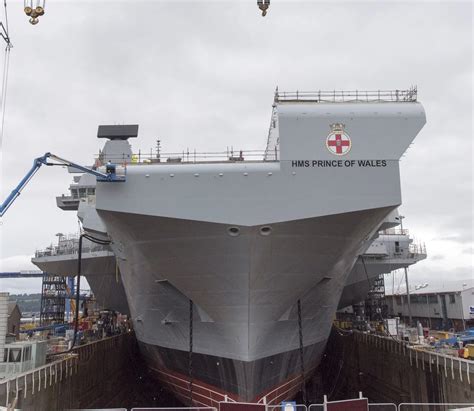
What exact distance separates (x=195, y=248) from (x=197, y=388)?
14.8 ft

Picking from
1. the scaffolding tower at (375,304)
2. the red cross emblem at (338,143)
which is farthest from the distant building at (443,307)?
the red cross emblem at (338,143)

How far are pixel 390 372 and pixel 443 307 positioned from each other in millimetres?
15119

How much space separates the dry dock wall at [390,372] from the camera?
10359 millimetres

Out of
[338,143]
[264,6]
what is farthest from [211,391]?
[264,6]

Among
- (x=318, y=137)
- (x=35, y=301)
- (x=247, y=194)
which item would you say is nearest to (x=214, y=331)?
(x=247, y=194)

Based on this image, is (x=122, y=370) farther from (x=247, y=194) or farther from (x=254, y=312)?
(x=247, y=194)

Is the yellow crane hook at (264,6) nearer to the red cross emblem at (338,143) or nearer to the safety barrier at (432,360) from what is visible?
the red cross emblem at (338,143)

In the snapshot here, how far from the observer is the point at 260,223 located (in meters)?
8.10

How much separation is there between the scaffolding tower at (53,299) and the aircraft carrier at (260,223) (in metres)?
23.7

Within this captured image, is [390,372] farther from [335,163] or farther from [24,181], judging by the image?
[24,181]

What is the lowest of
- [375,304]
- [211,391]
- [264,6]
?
[211,391]

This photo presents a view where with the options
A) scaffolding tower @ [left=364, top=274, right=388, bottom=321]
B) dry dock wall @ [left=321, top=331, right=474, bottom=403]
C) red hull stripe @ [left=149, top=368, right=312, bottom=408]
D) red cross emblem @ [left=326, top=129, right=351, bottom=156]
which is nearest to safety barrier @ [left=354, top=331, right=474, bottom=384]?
dry dock wall @ [left=321, top=331, right=474, bottom=403]

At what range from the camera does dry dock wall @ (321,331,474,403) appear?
1036 centimetres

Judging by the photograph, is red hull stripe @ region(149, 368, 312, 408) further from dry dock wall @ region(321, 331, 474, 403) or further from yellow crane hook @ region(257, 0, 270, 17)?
yellow crane hook @ region(257, 0, 270, 17)
